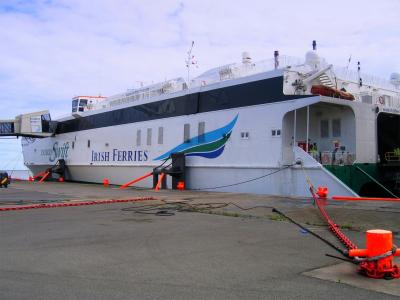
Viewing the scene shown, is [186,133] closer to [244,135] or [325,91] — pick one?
[244,135]

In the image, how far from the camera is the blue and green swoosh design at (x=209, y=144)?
701 inches

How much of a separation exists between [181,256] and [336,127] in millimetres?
12383

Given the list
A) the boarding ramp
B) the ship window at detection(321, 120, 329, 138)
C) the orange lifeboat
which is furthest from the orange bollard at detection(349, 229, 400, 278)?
the boarding ramp

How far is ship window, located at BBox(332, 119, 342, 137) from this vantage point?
16500 mm

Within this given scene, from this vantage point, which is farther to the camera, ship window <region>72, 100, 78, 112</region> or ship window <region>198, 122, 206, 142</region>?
ship window <region>72, 100, 78, 112</region>

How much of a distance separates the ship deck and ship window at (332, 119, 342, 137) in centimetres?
710

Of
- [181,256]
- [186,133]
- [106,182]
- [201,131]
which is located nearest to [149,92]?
[186,133]

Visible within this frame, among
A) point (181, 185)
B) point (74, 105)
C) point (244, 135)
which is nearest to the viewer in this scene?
point (244, 135)

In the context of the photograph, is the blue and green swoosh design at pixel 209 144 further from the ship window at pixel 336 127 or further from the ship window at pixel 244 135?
the ship window at pixel 336 127

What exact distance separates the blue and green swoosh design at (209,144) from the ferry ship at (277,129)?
0.04m

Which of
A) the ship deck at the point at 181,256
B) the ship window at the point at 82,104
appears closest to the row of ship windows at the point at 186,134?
the ship deck at the point at 181,256

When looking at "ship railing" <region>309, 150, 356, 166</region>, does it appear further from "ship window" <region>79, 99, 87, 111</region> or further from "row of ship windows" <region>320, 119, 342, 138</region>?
"ship window" <region>79, 99, 87, 111</region>

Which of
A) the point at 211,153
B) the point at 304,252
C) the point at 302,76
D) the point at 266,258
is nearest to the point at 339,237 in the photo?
the point at 304,252

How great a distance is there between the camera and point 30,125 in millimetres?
30734
